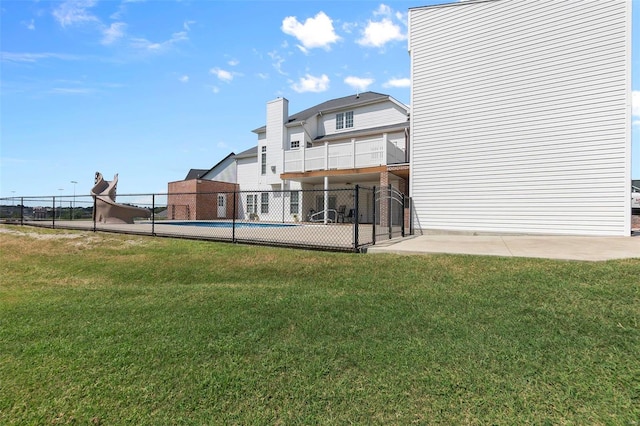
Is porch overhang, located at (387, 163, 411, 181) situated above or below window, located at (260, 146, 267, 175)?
below

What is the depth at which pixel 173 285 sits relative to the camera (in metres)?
5.46

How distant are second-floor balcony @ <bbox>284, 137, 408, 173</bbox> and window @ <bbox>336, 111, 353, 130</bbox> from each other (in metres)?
4.29

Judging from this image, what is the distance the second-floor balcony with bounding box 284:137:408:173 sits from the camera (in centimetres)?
1572

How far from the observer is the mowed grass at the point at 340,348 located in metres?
2.28

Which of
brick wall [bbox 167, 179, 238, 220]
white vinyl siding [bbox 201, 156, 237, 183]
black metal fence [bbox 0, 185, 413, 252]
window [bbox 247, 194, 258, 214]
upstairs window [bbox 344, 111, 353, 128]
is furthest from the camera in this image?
white vinyl siding [bbox 201, 156, 237, 183]

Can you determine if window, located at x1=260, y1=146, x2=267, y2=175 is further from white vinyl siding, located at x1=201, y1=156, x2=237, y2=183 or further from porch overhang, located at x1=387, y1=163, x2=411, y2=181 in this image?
porch overhang, located at x1=387, y1=163, x2=411, y2=181

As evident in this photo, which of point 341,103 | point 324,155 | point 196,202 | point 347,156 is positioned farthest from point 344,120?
point 196,202

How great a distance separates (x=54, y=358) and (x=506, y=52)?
1313 cm

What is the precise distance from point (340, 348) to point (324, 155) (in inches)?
599

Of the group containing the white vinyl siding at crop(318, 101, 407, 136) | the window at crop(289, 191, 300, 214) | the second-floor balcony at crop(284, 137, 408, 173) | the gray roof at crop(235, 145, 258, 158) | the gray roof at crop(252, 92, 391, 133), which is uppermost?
the gray roof at crop(252, 92, 391, 133)

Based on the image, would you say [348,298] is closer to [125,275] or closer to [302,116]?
[125,275]

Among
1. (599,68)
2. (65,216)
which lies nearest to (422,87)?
(599,68)

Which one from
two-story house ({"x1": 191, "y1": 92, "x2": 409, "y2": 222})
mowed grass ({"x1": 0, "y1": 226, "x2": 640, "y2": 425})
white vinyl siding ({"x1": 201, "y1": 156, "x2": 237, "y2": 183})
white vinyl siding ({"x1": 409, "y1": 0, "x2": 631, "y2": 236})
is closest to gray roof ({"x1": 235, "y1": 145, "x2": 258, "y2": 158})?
two-story house ({"x1": 191, "y1": 92, "x2": 409, "y2": 222})

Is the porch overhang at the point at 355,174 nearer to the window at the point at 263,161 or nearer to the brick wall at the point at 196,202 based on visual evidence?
the window at the point at 263,161
